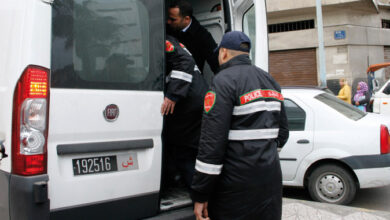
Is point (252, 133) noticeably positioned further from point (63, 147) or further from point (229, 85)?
point (63, 147)

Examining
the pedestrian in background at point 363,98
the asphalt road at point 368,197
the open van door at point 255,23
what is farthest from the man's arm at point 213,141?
the pedestrian in background at point 363,98

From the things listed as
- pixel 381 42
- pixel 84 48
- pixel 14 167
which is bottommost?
pixel 14 167

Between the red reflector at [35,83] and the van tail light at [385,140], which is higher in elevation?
the red reflector at [35,83]

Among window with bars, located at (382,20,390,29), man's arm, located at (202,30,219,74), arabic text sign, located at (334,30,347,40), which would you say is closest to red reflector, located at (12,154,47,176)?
man's arm, located at (202,30,219,74)

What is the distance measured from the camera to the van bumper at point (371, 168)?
460 cm

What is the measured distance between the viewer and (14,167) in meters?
2.10

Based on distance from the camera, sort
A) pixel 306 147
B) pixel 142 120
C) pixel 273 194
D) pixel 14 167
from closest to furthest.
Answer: pixel 14 167, pixel 273 194, pixel 142 120, pixel 306 147

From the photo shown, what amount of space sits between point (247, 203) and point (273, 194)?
19 cm

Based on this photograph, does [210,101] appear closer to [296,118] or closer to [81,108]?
[81,108]

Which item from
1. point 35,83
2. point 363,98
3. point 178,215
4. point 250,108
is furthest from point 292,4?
point 35,83

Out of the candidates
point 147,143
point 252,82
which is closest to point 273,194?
point 252,82

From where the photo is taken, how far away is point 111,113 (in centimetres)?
245

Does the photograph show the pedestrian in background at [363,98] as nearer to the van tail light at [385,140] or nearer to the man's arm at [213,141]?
the van tail light at [385,140]

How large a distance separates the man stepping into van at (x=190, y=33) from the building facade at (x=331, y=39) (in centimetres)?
1458
